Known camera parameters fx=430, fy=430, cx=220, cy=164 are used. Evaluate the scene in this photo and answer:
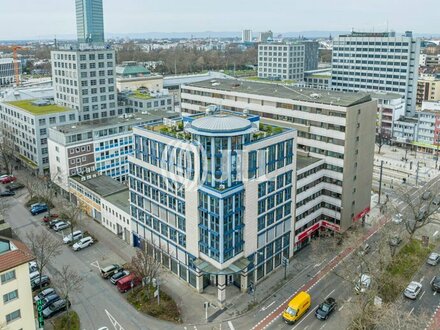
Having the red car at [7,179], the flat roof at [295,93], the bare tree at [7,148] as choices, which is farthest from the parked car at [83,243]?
the bare tree at [7,148]

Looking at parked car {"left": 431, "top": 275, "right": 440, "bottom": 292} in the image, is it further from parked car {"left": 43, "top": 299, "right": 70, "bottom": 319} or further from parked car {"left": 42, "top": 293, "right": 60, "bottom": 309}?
parked car {"left": 42, "top": 293, "right": 60, "bottom": 309}

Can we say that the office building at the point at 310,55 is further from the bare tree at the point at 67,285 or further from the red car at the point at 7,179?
the bare tree at the point at 67,285

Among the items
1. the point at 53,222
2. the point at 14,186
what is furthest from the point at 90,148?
the point at 14,186

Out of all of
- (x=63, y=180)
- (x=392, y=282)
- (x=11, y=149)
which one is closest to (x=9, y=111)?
(x=11, y=149)

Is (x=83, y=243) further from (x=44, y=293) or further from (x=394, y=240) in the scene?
(x=394, y=240)

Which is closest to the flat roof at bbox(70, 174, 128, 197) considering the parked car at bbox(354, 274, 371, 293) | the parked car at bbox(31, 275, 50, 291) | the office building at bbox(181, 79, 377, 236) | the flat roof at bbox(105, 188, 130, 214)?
the flat roof at bbox(105, 188, 130, 214)

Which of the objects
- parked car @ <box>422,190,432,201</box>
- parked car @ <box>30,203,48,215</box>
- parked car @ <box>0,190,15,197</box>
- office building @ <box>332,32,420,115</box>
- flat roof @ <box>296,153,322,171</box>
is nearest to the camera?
flat roof @ <box>296,153,322,171</box>
